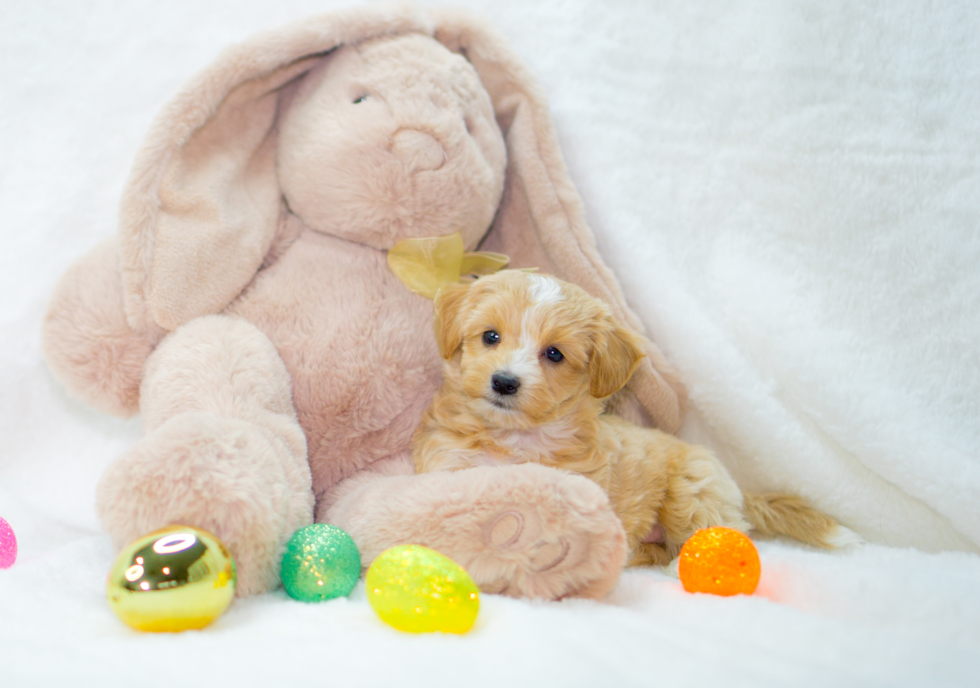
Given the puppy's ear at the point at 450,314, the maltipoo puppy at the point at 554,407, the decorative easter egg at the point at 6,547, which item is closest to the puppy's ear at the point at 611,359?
the maltipoo puppy at the point at 554,407

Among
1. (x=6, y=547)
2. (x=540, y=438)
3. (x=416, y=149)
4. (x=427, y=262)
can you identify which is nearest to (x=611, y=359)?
(x=540, y=438)

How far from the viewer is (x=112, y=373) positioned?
1.94 m

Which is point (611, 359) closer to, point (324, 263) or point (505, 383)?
point (505, 383)

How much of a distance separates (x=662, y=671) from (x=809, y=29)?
6.81 feet

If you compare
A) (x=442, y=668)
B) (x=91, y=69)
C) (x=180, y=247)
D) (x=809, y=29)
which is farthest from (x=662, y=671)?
(x=91, y=69)

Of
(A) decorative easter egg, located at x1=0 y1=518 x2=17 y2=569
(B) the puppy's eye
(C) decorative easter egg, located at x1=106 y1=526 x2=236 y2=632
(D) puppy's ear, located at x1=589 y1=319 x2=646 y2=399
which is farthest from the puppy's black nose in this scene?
(A) decorative easter egg, located at x1=0 y1=518 x2=17 y2=569

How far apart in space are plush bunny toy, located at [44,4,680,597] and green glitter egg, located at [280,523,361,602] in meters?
0.05

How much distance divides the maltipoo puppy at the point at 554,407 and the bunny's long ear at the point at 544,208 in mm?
222

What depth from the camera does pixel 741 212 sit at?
2381mm

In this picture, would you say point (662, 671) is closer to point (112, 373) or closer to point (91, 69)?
point (112, 373)

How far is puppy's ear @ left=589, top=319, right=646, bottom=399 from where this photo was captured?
1948mm

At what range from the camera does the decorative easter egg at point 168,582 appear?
1.20m

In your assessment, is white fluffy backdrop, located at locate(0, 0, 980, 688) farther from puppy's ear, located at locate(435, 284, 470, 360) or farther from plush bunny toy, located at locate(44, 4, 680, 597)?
puppy's ear, located at locate(435, 284, 470, 360)

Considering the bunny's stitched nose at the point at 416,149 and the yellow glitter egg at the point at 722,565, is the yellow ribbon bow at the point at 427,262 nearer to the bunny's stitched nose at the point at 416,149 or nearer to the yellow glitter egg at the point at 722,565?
the bunny's stitched nose at the point at 416,149
